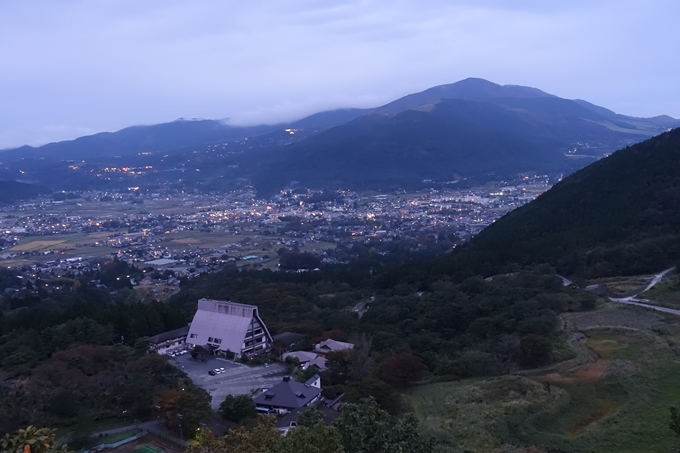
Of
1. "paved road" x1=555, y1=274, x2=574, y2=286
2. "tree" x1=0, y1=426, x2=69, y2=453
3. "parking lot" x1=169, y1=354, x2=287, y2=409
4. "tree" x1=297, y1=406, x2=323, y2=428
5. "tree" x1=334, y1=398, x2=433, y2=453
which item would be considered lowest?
"parking lot" x1=169, y1=354, x2=287, y2=409

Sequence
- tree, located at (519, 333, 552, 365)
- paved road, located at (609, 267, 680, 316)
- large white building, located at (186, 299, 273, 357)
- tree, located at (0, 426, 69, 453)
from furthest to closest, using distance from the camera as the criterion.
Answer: large white building, located at (186, 299, 273, 357)
paved road, located at (609, 267, 680, 316)
tree, located at (519, 333, 552, 365)
tree, located at (0, 426, 69, 453)

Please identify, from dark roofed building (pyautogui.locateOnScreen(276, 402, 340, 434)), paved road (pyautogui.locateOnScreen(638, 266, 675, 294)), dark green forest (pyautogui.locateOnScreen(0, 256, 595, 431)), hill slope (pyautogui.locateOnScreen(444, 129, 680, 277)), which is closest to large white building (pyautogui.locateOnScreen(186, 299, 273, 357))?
dark green forest (pyautogui.locateOnScreen(0, 256, 595, 431))

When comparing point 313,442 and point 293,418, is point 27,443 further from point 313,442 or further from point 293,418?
point 293,418

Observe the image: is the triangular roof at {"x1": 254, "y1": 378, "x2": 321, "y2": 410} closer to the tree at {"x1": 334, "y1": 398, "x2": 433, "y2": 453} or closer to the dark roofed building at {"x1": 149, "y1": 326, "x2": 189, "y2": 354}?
the tree at {"x1": 334, "y1": 398, "x2": 433, "y2": 453}

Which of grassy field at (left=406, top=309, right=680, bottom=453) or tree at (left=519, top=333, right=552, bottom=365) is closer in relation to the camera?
grassy field at (left=406, top=309, right=680, bottom=453)

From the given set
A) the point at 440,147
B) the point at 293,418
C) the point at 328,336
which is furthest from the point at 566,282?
the point at 440,147

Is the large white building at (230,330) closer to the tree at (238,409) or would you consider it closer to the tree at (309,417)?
the tree at (238,409)
